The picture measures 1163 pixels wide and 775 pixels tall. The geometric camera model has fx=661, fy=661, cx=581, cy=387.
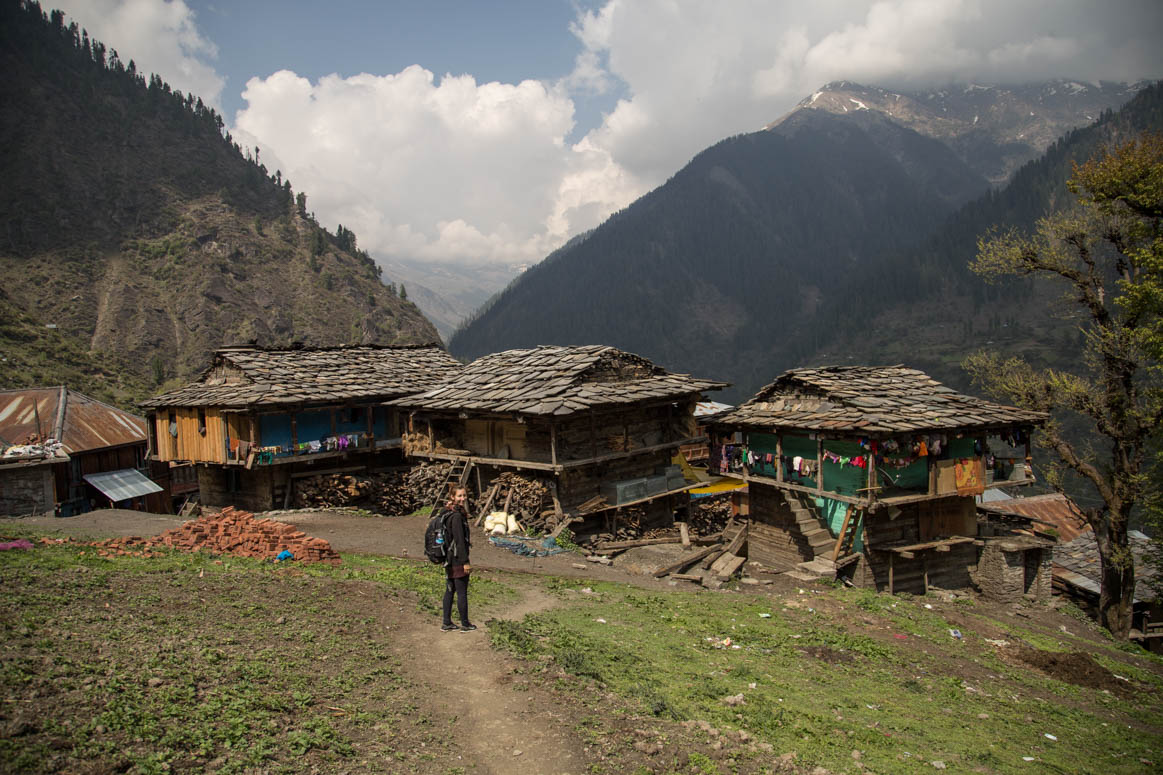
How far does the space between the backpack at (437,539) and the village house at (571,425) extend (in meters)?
8.57

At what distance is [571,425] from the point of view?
20.3 meters

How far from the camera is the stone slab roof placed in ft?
85.6

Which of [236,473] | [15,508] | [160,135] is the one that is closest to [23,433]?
[15,508]

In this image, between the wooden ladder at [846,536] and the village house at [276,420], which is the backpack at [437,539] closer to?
the wooden ladder at [846,536]

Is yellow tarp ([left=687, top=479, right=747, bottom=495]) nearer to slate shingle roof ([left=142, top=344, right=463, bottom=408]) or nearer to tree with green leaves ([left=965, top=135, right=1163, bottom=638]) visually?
tree with green leaves ([left=965, top=135, right=1163, bottom=638])

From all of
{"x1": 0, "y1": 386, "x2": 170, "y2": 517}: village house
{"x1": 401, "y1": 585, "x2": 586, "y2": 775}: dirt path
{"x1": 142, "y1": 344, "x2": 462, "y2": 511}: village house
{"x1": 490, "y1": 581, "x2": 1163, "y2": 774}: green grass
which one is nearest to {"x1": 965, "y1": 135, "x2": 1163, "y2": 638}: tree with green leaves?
{"x1": 490, "y1": 581, "x2": 1163, "y2": 774}: green grass

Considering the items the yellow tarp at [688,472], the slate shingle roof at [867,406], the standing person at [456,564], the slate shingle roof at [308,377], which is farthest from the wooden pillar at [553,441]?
the standing person at [456,564]

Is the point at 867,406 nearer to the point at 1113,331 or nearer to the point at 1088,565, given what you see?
the point at 1113,331

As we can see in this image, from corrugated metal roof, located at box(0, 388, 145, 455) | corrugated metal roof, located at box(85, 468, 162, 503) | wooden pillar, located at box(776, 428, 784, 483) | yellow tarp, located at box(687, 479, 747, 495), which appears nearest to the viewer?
wooden pillar, located at box(776, 428, 784, 483)

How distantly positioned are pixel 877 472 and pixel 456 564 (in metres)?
14.5

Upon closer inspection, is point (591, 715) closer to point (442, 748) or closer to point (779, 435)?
point (442, 748)

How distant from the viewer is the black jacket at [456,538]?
9758 millimetres

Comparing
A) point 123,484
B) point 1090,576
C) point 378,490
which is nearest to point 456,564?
point 378,490

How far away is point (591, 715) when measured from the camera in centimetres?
768
